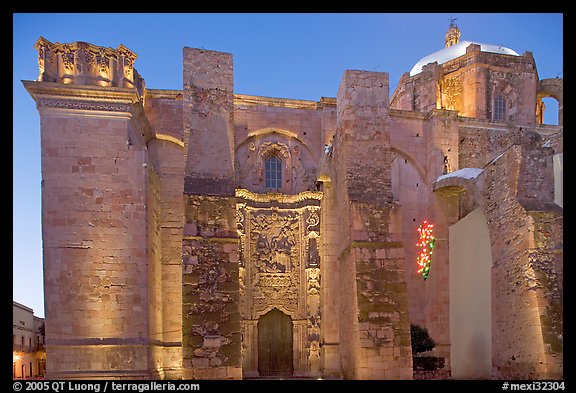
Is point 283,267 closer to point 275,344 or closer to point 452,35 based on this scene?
point 275,344

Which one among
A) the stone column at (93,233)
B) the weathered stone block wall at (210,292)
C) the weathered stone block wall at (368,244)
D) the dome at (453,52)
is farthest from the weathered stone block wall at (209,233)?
the dome at (453,52)

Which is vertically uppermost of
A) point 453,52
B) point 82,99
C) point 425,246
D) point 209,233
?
point 453,52

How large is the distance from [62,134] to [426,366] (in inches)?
437

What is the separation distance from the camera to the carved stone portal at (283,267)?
14188mm

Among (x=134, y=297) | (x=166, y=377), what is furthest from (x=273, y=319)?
(x=134, y=297)

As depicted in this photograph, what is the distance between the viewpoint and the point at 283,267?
14.8m

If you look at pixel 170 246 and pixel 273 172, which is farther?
pixel 273 172

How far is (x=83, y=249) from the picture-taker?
988cm

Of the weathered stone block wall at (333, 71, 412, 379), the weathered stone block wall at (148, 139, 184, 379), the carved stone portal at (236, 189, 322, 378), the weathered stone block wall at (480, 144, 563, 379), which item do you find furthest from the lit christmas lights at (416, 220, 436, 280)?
the weathered stone block wall at (148, 139, 184, 379)

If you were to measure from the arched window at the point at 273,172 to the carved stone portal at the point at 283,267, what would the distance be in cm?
64

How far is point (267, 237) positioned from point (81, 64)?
23.2 feet

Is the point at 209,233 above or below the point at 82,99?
below

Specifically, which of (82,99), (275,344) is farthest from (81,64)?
(275,344)
